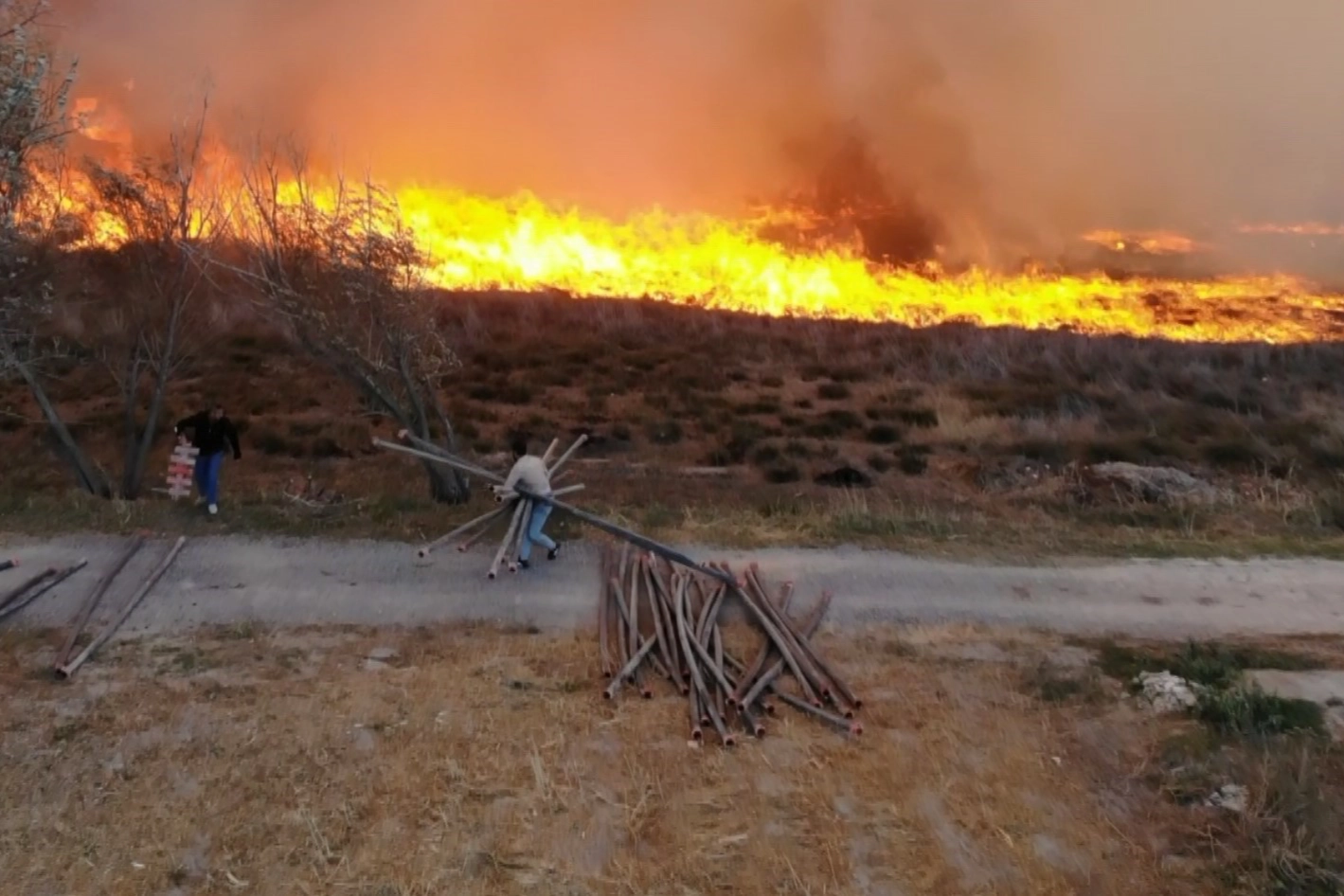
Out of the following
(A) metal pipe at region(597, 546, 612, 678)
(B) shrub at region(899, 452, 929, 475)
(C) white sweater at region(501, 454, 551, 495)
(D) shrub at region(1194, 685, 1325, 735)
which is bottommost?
(D) shrub at region(1194, 685, 1325, 735)

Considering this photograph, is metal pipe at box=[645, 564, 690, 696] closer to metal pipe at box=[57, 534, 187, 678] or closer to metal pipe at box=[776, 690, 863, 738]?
metal pipe at box=[776, 690, 863, 738]


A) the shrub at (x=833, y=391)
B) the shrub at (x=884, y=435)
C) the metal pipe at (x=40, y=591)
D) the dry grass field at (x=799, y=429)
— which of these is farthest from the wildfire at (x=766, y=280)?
the metal pipe at (x=40, y=591)

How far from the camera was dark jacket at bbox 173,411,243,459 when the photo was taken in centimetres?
1243

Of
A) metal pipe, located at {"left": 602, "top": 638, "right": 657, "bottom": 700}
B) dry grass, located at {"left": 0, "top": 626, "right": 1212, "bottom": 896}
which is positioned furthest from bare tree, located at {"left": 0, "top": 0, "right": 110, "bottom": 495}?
metal pipe, located at {"left": 602, "top": 638, "right": 657, "bottom": 700}

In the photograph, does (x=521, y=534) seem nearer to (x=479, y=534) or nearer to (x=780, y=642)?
(x=479, y=534)

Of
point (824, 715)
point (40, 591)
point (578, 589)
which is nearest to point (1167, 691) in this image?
point (824, 715)

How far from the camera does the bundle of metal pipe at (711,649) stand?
809cm

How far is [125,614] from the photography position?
9.05 meters

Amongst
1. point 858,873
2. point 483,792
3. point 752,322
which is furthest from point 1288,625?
point 752,322

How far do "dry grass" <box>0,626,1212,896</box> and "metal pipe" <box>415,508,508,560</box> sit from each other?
68.0 inches

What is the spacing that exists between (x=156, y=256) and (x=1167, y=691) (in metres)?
14.3

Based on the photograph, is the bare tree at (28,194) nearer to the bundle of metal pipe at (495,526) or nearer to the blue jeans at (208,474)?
the blue jeans at (208,474)

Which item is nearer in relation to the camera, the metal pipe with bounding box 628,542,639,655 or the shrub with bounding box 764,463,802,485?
the metal pipe with bounding box 628,542,639,655

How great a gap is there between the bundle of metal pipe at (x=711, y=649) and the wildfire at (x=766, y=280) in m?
22.0
